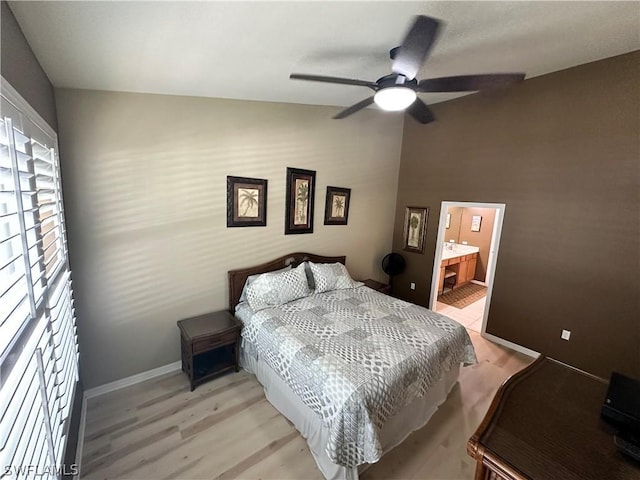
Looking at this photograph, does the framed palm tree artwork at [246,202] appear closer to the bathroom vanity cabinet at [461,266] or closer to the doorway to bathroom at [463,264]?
the doorway to bathroom at [463,264]

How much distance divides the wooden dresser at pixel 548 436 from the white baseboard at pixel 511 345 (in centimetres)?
228

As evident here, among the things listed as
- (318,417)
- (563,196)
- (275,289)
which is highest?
(563,196)

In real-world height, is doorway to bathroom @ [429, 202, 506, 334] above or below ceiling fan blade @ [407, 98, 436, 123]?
below

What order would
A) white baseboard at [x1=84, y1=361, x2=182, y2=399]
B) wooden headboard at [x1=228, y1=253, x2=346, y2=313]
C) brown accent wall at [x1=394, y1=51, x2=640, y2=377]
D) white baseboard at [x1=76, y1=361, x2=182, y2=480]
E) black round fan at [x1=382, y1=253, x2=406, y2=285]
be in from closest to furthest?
white baseboard at [x1=76, y1=361, x2=182, y2=480] → white baseboard at [x1=84, y1=361, x2=182, y2=399] → brown accent wall at [x1=394, y1=51, x2=640, y2=377] → wooden headboard at [x1=228, y1=253, x2=346, y2=313] → black round fan at [x1=382, y1=253, x2=406, y2=285]

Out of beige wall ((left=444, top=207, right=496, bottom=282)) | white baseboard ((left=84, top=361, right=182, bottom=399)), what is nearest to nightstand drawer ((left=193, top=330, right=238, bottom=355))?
white baseboard ((left=84, top=361, right=182, bottom=399))

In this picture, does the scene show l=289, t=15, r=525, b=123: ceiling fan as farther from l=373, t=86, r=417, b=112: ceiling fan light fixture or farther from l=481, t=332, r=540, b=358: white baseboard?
l=481, t=332, r=540, b=358: white baseboard

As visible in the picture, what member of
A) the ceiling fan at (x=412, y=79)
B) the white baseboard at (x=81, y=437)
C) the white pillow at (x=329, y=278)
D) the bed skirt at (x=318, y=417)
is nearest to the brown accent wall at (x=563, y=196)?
the bed skirt at (x=318, y=417)

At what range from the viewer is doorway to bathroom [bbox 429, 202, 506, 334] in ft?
13.6

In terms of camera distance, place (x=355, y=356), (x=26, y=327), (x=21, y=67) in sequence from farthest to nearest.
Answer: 1. (x=355, y=356)
2. (x=21, y=67)
3. (x=26, y=327)

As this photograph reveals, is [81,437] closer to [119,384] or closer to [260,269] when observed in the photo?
[119,384]

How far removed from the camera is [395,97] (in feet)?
6.09

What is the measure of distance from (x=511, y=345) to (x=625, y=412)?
270cm

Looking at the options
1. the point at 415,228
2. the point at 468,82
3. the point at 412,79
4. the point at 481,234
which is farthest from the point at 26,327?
the point at 481,234

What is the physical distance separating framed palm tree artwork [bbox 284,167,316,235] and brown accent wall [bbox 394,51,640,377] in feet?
6.56
